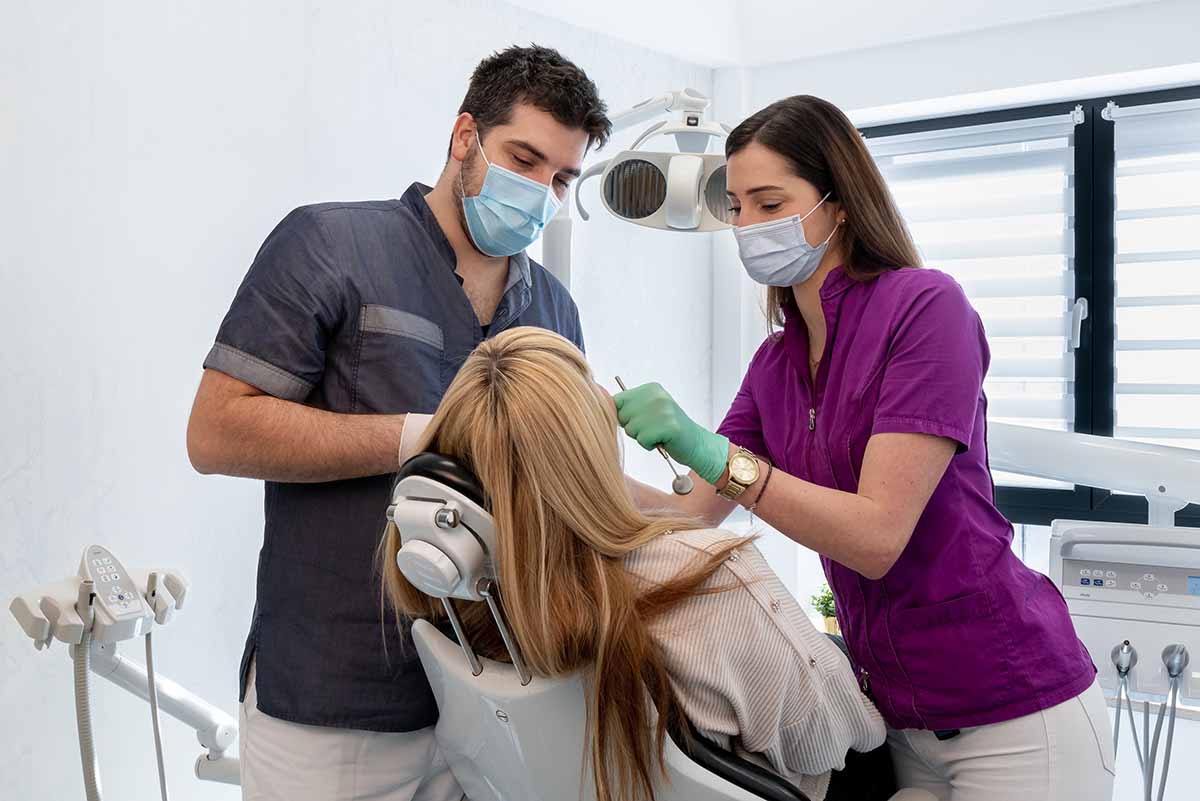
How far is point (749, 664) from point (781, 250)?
2.04 ft

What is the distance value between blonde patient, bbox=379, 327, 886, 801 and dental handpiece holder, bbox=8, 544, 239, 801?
0.58 metres

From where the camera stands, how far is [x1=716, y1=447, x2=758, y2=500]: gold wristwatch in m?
1.31

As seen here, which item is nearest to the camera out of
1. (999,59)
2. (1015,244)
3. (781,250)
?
(781,250)

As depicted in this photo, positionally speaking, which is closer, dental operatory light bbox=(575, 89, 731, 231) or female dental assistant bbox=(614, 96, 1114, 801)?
female dental assistant bbox=(614, 96, 1114, 801)

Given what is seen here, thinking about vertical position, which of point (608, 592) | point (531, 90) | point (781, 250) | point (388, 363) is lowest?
point (608, 592)

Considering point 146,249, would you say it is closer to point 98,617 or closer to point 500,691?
point 98,617

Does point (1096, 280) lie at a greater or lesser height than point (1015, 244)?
lesser

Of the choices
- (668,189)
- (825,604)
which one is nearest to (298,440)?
(668,189)

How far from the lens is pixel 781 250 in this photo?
1.47 meters

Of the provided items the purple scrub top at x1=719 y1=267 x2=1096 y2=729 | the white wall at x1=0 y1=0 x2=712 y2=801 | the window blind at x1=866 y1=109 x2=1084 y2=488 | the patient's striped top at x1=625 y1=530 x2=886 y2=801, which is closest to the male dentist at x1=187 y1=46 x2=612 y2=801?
the patient's striped top at x1=625 y1=530 x2=886 y2=801

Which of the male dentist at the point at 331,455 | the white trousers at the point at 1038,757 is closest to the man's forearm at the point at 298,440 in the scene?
the male dentist at the point at 331,455

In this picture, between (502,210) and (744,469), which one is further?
(502,210)

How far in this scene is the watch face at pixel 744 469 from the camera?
131 cm

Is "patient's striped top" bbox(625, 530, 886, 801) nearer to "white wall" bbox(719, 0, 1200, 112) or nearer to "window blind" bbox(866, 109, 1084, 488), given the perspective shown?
"window blind" bbox(866, 109, 1084, 488)
